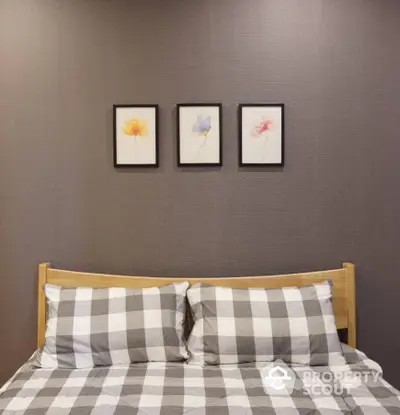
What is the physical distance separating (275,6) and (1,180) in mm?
1594

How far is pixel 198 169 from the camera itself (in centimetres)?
257

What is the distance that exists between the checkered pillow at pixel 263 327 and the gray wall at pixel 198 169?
251mm

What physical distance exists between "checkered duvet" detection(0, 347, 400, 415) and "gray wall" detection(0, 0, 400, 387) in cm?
54

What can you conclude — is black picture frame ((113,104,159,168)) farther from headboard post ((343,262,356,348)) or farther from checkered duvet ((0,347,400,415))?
headboard post ((343,262,356,348))

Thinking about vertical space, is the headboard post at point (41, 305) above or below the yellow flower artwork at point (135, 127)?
below

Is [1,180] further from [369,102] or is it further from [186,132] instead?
[369,102]

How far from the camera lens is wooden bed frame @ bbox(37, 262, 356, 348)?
250 cm

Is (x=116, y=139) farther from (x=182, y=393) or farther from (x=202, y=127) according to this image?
(x=182, y=393)

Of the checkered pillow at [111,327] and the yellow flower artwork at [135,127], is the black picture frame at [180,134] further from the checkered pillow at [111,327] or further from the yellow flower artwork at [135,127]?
the checkered pillow at [111,327]

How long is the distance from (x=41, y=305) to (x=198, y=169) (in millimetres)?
1016

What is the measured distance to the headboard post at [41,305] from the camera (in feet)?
8.23

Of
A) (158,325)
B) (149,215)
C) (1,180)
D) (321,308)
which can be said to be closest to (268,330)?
(321,308)

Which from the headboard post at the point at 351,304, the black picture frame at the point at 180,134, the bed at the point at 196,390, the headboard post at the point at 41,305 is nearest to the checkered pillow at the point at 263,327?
the bed at the point at 196,390

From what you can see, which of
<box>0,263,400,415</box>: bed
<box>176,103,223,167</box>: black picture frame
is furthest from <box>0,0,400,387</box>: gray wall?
<box>0,263,400,415</box>: bed
